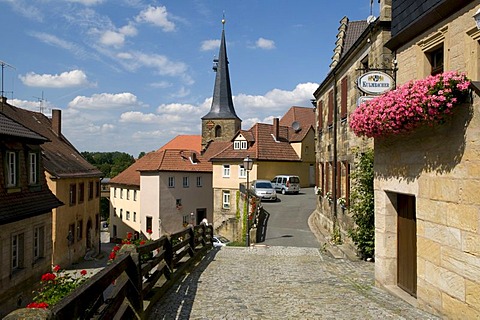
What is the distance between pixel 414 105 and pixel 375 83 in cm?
230

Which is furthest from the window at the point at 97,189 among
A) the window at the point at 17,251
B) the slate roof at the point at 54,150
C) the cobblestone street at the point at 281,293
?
the cobblestone street at the point at 281,293

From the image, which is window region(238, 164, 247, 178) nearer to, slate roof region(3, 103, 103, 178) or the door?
slate roof region(3, 103, 103, 178)

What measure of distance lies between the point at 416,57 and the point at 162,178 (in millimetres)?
37030

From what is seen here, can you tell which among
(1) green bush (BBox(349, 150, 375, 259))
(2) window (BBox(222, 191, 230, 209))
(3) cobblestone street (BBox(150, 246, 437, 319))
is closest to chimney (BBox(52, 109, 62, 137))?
(2) window (BBox(222, 191, 230, 209))

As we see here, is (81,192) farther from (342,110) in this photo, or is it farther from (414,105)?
(414,105)

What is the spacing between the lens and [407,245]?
8430 millimetres

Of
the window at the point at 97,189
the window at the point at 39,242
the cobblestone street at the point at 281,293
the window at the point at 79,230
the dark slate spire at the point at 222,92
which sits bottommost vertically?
the window at the point at 79,230

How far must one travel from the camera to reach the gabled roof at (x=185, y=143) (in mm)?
72938

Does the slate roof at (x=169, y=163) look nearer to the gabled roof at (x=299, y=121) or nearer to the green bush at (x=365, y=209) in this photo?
the gabled roof at (x=299, y=121)

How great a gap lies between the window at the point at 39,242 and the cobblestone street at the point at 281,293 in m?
8.66

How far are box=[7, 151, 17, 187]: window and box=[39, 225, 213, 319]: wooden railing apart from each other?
8211 mm

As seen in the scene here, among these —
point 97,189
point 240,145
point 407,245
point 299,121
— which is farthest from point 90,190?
point 407,245

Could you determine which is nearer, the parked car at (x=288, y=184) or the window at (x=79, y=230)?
the window at (x=79, y=230)

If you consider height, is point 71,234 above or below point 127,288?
below
